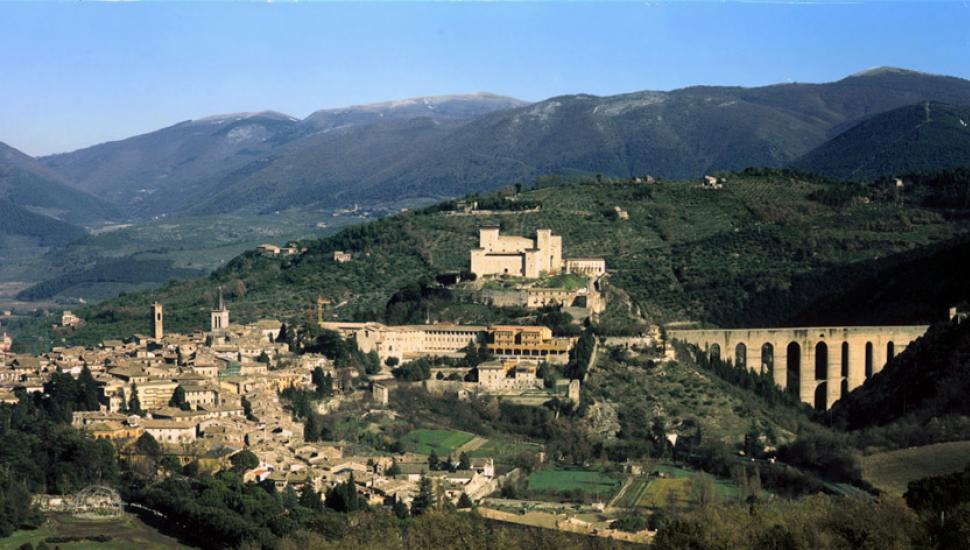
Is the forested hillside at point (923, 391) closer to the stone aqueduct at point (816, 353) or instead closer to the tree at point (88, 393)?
the stone aqueduct at point (816, 353)

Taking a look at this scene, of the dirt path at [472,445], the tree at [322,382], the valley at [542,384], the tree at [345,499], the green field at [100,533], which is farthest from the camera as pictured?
the tree at [322,382]

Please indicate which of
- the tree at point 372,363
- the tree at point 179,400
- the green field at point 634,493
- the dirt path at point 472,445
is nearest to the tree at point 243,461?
the tree at point 179,400

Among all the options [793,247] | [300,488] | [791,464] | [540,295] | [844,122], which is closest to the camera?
[300,488]

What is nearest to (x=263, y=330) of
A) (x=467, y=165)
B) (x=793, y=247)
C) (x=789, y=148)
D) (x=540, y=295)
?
(x=540, y=295)

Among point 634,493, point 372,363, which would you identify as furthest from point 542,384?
point 634,493

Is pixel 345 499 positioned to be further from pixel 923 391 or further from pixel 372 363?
pixel 923 391

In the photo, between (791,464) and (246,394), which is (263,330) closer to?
(246,394)

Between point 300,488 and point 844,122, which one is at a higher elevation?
point 844,122
